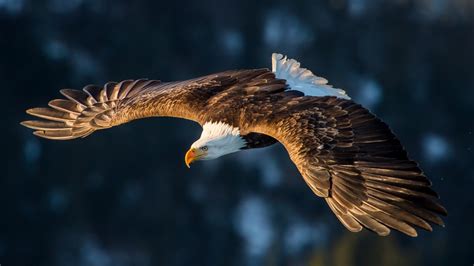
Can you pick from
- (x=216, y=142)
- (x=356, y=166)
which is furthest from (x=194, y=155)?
(x=356, y=166)

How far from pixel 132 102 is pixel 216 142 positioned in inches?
56.2

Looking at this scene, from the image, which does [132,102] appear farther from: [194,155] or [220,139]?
[220,139]

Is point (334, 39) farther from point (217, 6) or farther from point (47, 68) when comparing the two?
point (47, 68)

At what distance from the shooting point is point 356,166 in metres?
9.16

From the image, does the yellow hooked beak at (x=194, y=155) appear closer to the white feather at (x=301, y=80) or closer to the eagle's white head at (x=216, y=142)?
the eagle's white head at (x=216, y=142)

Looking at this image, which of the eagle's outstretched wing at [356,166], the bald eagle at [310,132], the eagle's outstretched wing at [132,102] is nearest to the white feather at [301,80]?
the bald eagle at [310,132]

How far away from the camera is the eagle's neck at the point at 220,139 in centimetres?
1010

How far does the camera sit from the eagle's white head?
33.1 ft

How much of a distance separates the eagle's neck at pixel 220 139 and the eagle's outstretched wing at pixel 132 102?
0.81ft

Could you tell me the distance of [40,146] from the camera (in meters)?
21.5

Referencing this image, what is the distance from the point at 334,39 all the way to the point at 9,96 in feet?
22.3

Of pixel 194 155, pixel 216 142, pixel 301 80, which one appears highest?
pixel 301 80

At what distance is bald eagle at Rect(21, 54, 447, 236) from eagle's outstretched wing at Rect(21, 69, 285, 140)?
0.5 inches

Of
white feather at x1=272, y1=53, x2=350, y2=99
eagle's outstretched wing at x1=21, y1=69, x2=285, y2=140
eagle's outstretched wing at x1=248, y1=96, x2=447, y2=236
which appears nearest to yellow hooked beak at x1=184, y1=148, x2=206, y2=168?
eagle's outstretched wing at x1=21, y1=69, x2=285, y2=140
